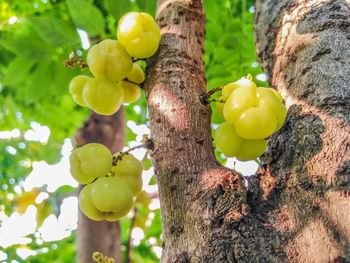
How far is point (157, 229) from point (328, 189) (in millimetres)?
3255

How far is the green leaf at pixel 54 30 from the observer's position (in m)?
2.40

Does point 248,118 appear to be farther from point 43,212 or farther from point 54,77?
point 43,212

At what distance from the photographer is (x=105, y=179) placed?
1354 mm

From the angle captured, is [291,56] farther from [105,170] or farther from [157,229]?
[157,229]

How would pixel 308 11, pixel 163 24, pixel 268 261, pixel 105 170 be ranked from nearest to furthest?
pixel 268 261 < pixel 105 170 < pixel 163 24 < pixel 308 11

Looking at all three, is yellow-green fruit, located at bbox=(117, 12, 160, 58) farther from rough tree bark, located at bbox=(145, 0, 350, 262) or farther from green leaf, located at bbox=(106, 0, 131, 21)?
green leaf, located at bbox=(106, 0, 131, 21)

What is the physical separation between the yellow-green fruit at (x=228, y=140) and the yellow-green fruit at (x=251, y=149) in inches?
0.6

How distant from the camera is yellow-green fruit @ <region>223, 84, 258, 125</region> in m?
1.29

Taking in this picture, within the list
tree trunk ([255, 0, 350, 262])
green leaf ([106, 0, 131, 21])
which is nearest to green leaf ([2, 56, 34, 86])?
green leaf ([106, 0, 131, 21])

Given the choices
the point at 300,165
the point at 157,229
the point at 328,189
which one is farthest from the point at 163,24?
the point at 157,229

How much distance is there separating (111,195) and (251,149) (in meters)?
0.43

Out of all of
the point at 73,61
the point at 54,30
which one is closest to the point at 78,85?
the point at 73,61

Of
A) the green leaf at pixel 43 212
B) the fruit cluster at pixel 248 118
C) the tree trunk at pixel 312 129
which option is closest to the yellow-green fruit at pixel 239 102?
the fruit cluster at pixel 248 118

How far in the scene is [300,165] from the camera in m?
1.27
